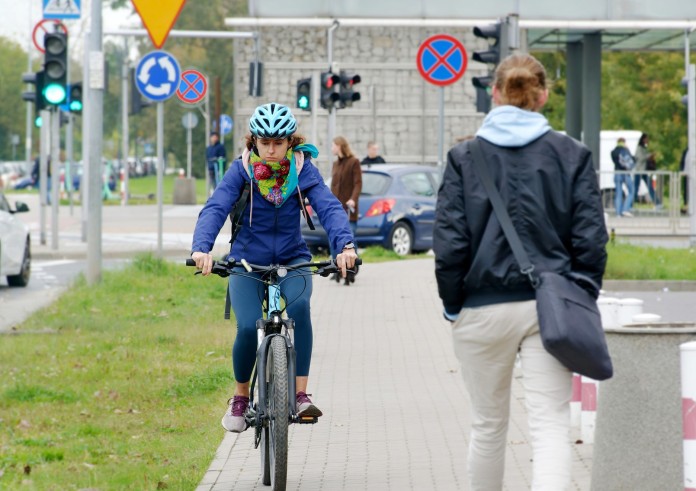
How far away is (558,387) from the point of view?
17.3 ft

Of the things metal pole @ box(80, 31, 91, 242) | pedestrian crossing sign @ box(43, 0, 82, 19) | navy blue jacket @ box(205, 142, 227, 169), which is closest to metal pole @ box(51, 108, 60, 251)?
metal pole @ box(80, 31, 91, 242)

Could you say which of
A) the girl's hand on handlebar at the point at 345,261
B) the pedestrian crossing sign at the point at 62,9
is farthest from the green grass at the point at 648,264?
the girl's hand on handlebar at the point at 345,261

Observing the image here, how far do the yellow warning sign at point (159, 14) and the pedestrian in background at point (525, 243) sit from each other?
11.4 m

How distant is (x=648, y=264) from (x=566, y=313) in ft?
48.2

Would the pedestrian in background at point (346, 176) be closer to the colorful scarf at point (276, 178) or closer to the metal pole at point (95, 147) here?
the metal pole at point (95, 147)

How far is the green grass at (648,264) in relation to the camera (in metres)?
18.9

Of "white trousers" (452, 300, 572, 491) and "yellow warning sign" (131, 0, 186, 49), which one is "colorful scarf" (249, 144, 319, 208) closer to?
"white trousers" (452, 300, 572, 491)

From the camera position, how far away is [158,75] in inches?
806

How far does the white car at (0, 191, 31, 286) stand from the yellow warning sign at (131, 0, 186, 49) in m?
4.29

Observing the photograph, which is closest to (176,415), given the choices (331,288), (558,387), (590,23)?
(558,387)

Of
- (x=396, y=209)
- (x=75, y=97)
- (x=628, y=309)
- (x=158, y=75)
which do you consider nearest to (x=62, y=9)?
(x=158, y=75)

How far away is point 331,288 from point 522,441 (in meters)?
10.5

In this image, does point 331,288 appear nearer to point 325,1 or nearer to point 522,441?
point 522,441

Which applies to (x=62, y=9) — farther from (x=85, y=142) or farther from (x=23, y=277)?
(x=23, y=277)
